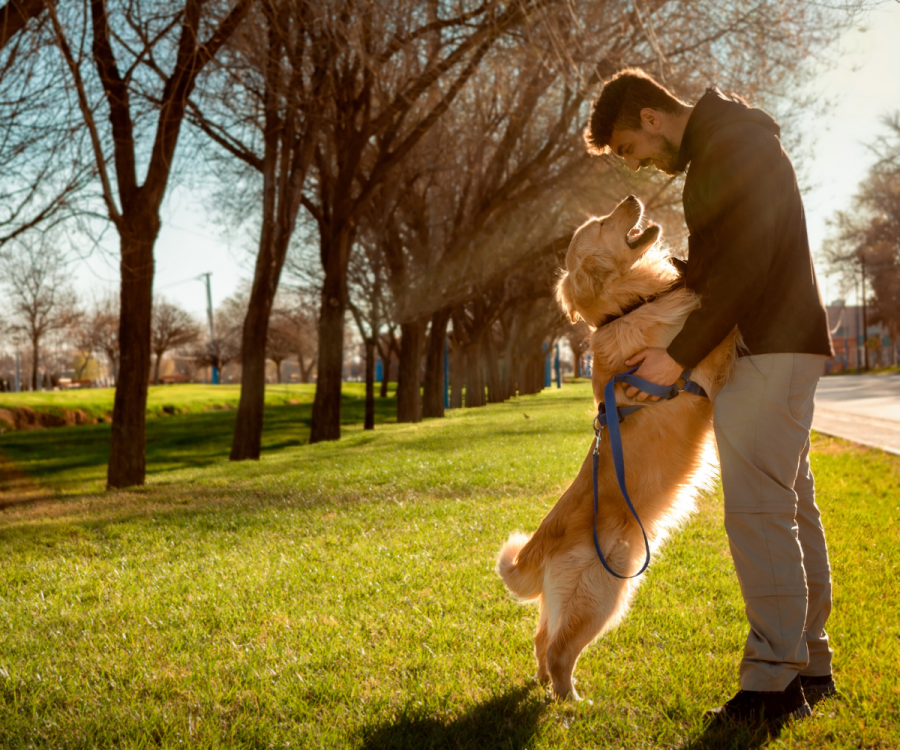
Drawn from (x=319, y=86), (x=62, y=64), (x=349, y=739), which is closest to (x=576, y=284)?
(x=349, y=739)

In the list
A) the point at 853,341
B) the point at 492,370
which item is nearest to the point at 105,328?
the point at 492,370

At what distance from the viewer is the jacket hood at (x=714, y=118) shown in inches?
105

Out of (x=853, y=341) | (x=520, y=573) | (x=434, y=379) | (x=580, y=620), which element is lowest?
(x=580, y=620)

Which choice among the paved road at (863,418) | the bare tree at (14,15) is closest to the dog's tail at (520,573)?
the bare tree at (14,15)

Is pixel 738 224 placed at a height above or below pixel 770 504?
above

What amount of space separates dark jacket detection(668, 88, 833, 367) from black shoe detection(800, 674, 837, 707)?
131 cm

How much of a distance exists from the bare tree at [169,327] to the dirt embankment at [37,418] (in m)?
23.1

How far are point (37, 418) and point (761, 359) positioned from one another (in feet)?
107

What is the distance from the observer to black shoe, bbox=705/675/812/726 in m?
2.57

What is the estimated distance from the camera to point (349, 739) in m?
2.62

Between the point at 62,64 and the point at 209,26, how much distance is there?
2.45 meters

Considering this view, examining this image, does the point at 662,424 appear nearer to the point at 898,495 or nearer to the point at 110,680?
the point at 110,680

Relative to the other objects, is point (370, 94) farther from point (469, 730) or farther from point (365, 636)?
point (469, 730)

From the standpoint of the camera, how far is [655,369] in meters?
2.82
